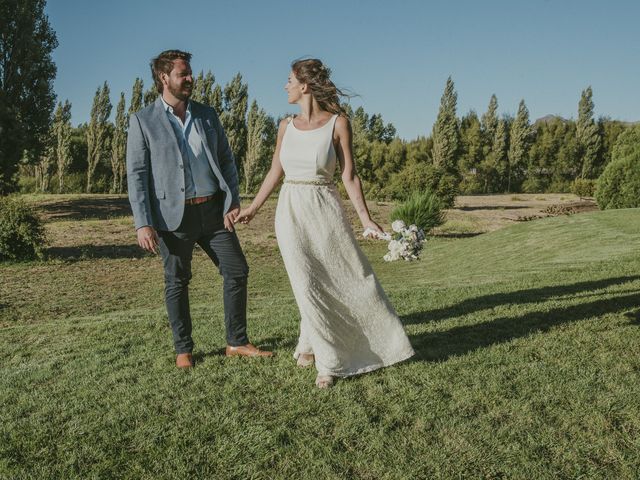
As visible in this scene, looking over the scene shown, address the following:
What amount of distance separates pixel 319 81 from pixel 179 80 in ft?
3.66

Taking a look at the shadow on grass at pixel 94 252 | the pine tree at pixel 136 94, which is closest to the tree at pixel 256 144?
the pine tree at pixel 136 94

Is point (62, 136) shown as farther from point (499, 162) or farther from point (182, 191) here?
point (182, 191)

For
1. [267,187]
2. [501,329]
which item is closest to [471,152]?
[501,329]

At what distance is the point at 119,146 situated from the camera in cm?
4112

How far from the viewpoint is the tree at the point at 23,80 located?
2252 cm

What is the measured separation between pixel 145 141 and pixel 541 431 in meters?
3.39

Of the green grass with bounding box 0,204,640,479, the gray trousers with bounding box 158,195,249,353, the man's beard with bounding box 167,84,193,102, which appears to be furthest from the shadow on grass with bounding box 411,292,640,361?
the man's beard with bounding box 167,84,193,102

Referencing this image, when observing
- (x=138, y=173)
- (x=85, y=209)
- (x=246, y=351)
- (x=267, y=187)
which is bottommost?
(x=246, y=351)

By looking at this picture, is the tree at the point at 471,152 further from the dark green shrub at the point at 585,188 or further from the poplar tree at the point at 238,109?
the poplar tree at the point at 238,109

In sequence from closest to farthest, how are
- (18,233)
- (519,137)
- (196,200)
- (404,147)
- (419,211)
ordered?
(196,200) < (18,233) < (419,211) < (404,147) < (519,137)

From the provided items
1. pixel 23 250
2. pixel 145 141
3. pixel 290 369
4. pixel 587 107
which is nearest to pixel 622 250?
pixel 290 369

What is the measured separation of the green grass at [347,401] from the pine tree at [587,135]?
165 ft

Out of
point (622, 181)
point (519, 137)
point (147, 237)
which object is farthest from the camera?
point (519, 137)

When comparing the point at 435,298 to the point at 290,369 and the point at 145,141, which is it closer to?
the point at 290,369
